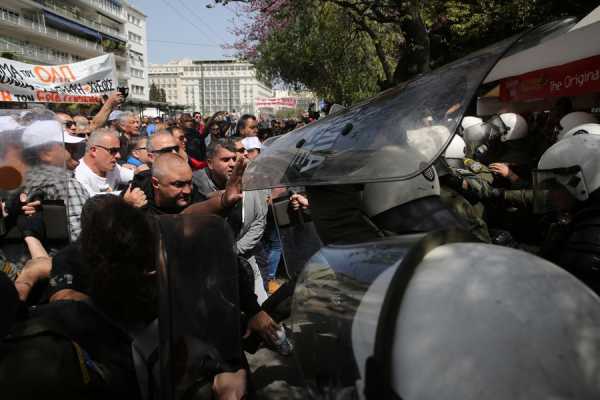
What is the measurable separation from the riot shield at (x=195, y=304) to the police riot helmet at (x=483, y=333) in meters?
0.43

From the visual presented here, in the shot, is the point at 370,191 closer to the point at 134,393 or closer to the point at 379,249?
the point at 379,249

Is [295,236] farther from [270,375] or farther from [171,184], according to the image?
[270,375]

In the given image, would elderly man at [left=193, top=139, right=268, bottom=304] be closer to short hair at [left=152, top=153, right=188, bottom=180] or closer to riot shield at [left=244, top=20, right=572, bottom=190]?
short hair at [left=152, top=153, right=188, bottom=180]

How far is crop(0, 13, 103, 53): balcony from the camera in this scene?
46531mm

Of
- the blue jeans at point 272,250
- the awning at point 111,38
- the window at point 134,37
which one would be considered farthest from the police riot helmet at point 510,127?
the window at point 134,37

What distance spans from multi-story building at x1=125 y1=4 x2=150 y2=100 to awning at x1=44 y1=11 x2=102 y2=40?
16748 millimetres

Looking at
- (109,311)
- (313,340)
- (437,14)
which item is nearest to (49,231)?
(109,311)

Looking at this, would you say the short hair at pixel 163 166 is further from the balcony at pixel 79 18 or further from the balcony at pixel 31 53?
the balcony at pixel 79 18

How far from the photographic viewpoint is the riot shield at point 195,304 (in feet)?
3.57

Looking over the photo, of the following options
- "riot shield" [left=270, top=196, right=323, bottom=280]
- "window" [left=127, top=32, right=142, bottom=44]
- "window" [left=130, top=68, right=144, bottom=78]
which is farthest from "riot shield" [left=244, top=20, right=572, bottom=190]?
"window" [left=127, top=32, right=142, bottom=44]

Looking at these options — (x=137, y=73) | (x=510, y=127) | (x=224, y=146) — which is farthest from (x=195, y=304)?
(x=137, y=73)

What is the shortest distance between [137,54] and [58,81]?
89.2 metres

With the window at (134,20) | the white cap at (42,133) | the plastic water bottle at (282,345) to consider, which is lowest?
the plastic water bottle at (282,345)

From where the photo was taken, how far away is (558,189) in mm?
2033
